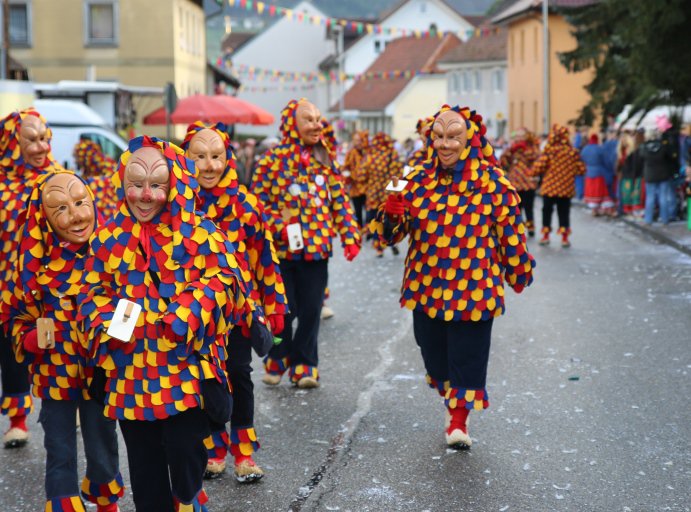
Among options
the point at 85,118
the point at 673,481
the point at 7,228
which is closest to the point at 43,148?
the point at 7,228

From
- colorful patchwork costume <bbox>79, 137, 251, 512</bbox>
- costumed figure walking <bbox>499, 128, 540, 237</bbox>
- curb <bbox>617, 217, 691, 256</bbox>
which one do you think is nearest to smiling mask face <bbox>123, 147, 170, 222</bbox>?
colorful patchwork costume <bbox>79, 137, 251, 512</bbox>

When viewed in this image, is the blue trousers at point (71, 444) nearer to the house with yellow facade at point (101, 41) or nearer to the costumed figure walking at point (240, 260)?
the costumed figure walking at point (240, 260)

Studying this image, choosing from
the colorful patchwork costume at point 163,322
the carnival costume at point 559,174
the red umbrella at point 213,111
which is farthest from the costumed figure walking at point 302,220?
the red umbrella at point 213,111

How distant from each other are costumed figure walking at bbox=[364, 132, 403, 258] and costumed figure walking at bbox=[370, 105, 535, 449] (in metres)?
12.7

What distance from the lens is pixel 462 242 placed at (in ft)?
22.5

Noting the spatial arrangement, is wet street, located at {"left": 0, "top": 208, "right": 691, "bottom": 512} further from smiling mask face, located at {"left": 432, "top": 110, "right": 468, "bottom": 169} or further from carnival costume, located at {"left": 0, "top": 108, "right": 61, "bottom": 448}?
smiling mask face, located at {"left": 432, "top": 110, "right": 468, "bottom": 169}

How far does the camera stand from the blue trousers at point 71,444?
214 inches

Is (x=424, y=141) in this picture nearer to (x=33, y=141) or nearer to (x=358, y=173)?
(x=33, y=141)

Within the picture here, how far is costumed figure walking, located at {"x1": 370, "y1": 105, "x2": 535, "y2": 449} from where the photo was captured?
6.82 m

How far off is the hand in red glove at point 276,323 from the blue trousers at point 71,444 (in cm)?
111

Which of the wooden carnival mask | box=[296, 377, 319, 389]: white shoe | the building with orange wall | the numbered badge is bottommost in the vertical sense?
box=[296, 377, 319, 389]: white shoe

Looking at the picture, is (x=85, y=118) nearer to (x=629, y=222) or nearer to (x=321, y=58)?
(x=629, y=222)

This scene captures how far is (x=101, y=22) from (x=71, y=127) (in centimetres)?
2590

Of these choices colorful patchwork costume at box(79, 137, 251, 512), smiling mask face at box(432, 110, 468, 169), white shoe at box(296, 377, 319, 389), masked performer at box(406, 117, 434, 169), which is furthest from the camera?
white shoe at box(296, 377, 319, 389)
